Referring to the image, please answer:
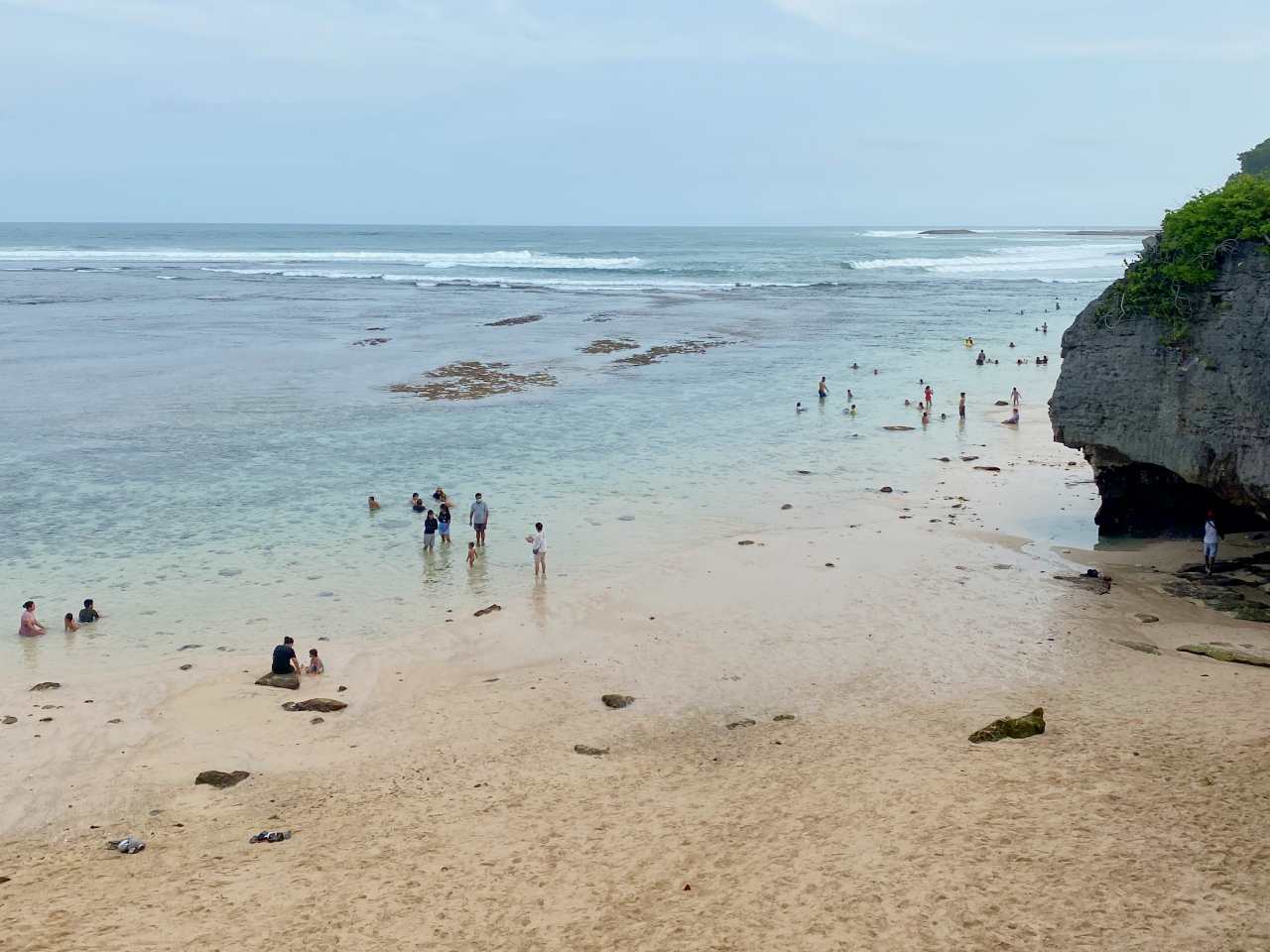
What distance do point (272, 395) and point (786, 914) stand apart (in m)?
35.8

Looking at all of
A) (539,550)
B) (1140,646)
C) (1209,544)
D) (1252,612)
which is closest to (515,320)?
(539,550)

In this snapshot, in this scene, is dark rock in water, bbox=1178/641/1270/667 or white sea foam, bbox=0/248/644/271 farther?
white sea foam, bbox=0/248/644/271

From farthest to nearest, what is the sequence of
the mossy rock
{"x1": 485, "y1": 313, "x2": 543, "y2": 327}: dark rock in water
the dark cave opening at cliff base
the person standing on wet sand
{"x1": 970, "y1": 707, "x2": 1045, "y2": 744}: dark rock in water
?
{"x1": 485, "y1": 313, "x2": 543, "y2": 327}: dark rock in water, the person standing on wet sand, the dark cave opening at cliff base, the mossy rock, {"x1": 970, "y1": 707, "x2": 1045, "y2": 744}: dark rock in water

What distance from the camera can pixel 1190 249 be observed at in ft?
62.0

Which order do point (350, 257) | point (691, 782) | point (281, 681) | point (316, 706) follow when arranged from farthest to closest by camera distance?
1. point (350, 257)
2. point (281, 681)
3. point (316, 706)
4. point (691, 782)

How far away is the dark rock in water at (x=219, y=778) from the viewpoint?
41.7 feet

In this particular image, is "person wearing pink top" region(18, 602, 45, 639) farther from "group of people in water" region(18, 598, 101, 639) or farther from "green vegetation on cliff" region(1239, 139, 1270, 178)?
"green vegetation on cliff" region(1239, 139, 1270, 178)

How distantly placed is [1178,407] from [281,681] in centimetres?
1592

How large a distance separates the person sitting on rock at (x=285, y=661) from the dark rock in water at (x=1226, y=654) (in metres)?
13.3

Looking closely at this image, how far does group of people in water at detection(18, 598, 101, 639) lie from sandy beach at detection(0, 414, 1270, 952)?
2.32 m

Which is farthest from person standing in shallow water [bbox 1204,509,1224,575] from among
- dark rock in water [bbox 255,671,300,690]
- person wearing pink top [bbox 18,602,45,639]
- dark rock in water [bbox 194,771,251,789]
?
person wearing pink top [bbox 18,602,45,639]

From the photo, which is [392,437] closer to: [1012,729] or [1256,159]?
[1012,729]

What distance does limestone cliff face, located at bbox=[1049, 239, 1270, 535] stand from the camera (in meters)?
17.7

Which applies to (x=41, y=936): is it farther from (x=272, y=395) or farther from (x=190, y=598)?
(x=272, y=395)
